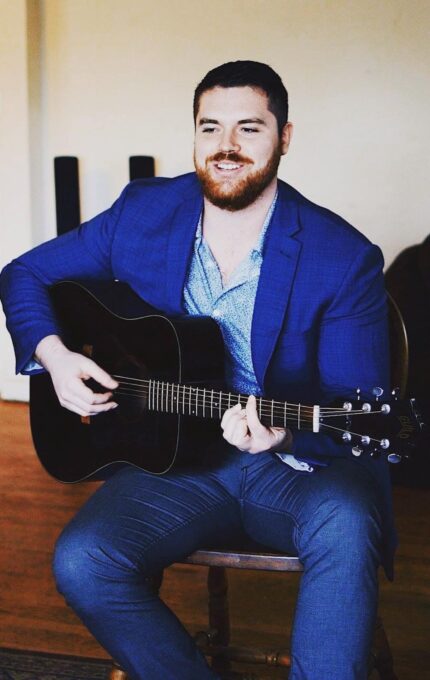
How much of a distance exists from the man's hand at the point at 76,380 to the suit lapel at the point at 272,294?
0.96 feet

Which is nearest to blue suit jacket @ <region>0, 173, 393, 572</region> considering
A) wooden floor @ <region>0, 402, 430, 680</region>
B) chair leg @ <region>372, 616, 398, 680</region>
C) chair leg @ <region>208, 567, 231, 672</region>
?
chair leg @ <region>372, 616, 398, 680</region>

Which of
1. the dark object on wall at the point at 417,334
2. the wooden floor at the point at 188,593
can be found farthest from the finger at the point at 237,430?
the dark object on wall at the point at 417,334

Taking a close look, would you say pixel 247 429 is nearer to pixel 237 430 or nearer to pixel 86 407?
pixel 237 430

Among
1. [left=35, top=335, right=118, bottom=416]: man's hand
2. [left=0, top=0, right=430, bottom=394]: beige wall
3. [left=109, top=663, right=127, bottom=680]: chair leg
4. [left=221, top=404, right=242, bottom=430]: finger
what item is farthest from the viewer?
[left=0, top=0, right=430, bottom=394]: beige wall

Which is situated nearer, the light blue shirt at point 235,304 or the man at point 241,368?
the man at point 241,368

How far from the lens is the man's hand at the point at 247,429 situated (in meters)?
1.55

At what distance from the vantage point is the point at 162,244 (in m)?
1.95

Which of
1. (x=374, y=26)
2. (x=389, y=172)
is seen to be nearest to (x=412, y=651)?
(x=389, y=172)

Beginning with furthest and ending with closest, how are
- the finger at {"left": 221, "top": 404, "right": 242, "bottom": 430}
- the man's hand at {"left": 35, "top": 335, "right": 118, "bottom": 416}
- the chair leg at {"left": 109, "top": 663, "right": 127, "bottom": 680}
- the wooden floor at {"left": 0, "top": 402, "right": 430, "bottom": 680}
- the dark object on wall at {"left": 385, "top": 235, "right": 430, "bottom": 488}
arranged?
the dark object on wall at {"left": 385, "top": 235, "right": 430, "bottom": 488}, the wooden floor at {"left": 0, "top": 402, "right": 430, "bottom": 680}, the man's hand at {"left": 35, "top": 335, "right": 118, "bottom": 416}, the chair leg at {"left": 109, "top": 663, "right": 127, "bottom": 680}, the finger at {"left": 221, "top": 404, "right": 242, "bottom": 430}

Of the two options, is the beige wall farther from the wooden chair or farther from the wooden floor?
the wooden chair

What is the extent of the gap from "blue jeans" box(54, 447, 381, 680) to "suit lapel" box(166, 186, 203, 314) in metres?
0.37

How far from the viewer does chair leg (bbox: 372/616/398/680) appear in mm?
1854

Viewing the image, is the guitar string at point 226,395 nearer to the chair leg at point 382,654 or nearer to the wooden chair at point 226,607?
the wooden chair at point 226,607

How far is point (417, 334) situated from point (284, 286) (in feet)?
5.39
